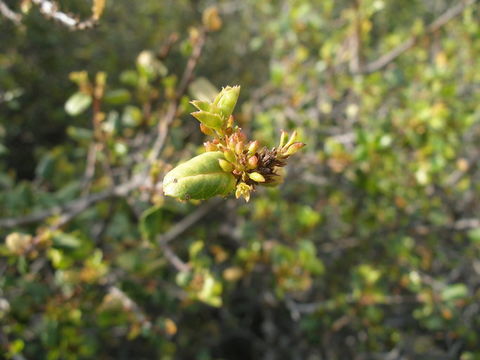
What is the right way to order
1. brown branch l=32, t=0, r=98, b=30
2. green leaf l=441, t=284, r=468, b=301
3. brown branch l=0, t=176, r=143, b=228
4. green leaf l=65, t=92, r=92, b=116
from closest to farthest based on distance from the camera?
brown branch l=32, t=0, r=98, b=30
green leaf l=65, t=92, r=92, b=116
brown branch l=0, t=176, r=143, b=228
green leaf l=441, t=284, r=468, b=301

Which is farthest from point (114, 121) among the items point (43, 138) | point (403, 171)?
point (43, 138)

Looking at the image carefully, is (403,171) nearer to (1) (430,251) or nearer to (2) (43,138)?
(1) (430,251)

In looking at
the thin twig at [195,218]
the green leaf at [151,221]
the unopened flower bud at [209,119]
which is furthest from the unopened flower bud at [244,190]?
the thin twig at [195,218]

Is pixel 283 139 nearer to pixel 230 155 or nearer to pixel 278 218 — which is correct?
pixel 230 155

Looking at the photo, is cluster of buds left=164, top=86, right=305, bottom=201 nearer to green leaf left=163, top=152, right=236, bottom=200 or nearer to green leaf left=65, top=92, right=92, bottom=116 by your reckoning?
green leaf left=163, top=152, right=236, bottom=200

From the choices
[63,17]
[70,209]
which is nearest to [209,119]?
[63,17]

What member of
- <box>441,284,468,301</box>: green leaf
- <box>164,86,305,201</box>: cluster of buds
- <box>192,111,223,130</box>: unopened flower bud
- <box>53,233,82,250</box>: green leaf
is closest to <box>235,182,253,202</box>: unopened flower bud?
<box>164,86,305,201</box>: cluster of buds

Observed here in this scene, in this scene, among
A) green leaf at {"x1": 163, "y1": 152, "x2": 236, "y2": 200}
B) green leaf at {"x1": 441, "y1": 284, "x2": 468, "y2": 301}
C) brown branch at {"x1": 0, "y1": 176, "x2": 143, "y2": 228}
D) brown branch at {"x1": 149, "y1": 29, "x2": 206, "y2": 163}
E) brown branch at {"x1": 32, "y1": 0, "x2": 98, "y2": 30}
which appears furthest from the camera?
green leaf at {"x1": 441, "y1": 284, "x2": 468, "y2": 301}
